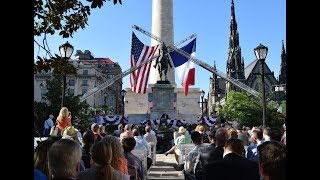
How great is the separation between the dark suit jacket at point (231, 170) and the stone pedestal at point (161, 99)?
3643cm

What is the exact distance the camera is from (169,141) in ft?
90.5

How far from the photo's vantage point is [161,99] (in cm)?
4197

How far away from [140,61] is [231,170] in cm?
4441

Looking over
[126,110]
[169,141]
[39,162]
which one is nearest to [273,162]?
[39,162]

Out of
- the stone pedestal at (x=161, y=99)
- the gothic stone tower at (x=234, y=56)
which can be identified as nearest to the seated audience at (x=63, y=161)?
the stone pedestal at (x=161, y=99)

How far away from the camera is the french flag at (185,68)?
45781mm

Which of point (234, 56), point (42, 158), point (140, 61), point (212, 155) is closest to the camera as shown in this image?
point (42, 158)

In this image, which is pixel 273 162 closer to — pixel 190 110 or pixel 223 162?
pixel 223 162

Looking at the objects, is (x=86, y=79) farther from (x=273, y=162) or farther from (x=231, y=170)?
(x=273, y=162)

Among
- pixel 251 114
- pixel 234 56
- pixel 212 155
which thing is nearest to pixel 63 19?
pixel 212 155
